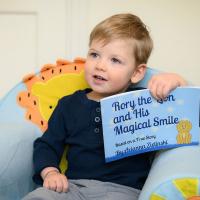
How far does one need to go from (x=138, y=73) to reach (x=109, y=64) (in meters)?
0.12

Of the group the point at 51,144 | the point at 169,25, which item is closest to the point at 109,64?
the point at 51,144

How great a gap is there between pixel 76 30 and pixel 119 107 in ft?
2.00

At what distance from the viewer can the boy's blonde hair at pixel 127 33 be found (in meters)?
1.00

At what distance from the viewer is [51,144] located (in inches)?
40.4

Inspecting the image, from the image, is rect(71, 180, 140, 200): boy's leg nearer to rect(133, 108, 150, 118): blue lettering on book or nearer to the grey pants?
the grey pants

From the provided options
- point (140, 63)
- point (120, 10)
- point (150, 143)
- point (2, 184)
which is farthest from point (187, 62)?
point (2, 184)

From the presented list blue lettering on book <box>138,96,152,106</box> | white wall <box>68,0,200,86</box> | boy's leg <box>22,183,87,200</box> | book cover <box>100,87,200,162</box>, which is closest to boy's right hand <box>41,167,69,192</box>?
boy's leg <box>22,183,87,200</box>

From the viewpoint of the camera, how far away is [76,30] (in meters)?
1.44

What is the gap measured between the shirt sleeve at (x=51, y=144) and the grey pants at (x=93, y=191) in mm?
79

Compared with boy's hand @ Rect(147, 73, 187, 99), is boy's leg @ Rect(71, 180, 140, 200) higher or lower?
lower

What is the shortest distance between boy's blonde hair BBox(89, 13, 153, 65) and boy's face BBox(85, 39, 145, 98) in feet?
0.04

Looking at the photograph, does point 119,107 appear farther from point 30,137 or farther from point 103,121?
point 30,137

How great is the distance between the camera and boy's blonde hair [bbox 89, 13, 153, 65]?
1.00 metres

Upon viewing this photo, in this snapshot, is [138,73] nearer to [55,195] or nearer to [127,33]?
[127,33]
